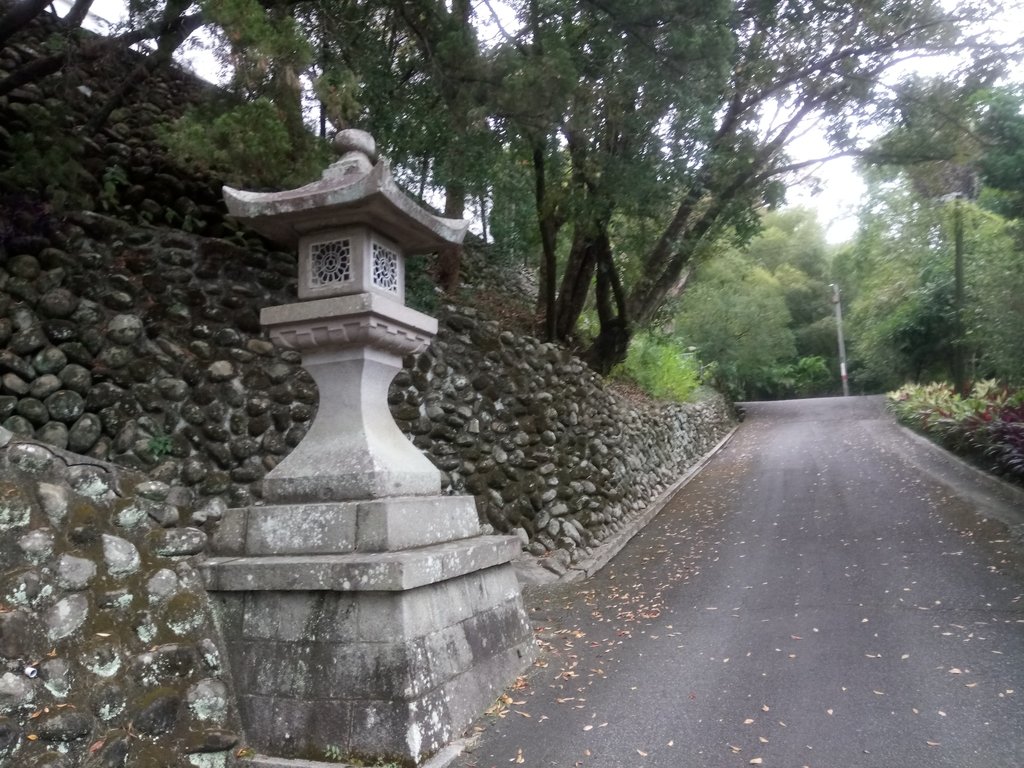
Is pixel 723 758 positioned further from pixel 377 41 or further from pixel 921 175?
pixel 921 175

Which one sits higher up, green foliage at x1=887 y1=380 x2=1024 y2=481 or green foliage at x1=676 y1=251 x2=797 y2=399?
green foliage at x1=676 y1=251 x2=797 y2=399

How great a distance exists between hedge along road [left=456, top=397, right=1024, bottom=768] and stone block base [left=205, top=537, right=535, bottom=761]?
40cm

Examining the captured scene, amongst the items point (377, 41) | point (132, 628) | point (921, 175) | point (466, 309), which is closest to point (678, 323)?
point (921, 175)

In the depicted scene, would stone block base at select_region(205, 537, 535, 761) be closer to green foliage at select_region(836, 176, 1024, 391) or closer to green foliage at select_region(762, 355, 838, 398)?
green foliage at select_region(836, 176, 1024, 391)

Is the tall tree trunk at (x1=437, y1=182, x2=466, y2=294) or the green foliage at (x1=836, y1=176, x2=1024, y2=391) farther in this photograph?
the green foliage at (x1=836, y1=176, x2=1024, y2=391)

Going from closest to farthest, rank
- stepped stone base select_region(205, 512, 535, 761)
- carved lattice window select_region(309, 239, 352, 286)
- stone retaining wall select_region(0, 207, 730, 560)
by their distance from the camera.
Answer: stepped stone base select_region(205, 512, 535, 761), carved lattice window select_region(309, 239, 352, 286), stone retaining wall select_region(0, 207, 730, 560)

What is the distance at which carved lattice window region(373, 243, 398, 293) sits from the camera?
4.51 m

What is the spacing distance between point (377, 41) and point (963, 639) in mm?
7171

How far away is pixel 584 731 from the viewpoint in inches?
160

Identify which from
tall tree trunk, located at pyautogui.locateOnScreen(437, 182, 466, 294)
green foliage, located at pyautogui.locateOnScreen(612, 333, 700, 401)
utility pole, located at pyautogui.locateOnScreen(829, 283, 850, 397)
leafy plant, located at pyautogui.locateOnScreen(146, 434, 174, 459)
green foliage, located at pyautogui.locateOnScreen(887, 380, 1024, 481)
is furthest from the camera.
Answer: utility pole, located at pyautogui.locateOnScreen(829, 283, 850, 397)

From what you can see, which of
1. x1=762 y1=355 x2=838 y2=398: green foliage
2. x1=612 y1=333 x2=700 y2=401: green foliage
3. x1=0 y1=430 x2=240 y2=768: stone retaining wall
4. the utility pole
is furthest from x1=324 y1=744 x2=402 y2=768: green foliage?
x1=762 y1=355 x2=838 y2=398: green foliage

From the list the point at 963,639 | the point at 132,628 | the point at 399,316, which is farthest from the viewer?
the point at 963,639

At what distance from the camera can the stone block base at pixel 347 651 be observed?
3.55 metres

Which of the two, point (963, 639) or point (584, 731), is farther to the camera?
point (963, 639)
